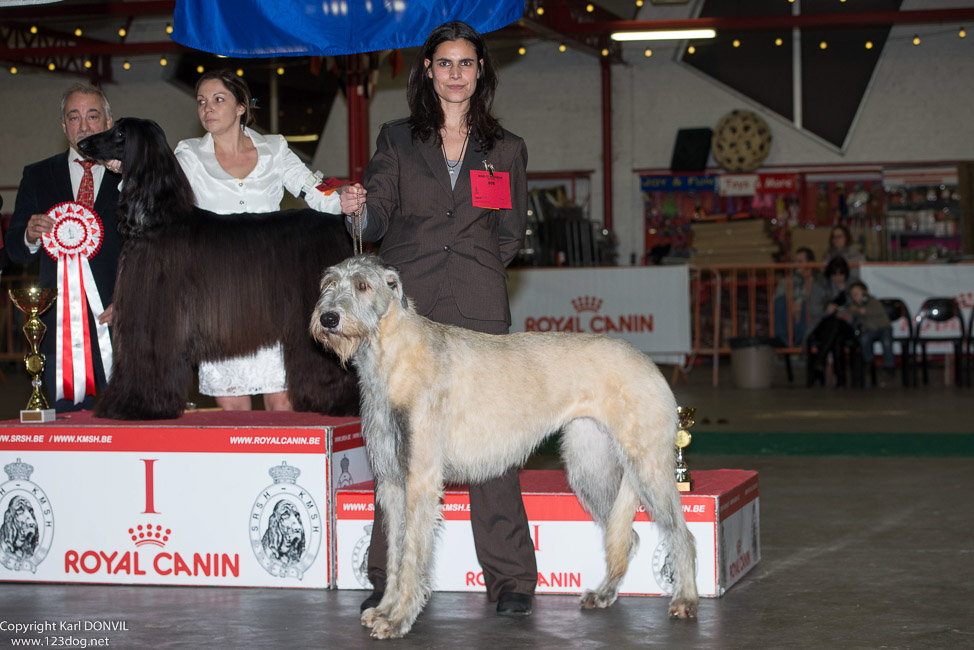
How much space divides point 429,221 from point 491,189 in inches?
8.7

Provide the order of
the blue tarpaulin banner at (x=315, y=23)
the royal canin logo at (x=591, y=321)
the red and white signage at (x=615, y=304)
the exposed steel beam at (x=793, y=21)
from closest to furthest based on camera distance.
Answer: 1. the blue tarpaulin banner at (x=315, y=23)
2. the red and white signage at (x=615, y=304)
3. the royal canin logo at (x=591, y=321)
4. the exposed steel beam at (x=793, y=21)

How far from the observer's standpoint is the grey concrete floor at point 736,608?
3.04 meters

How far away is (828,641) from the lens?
299 cm

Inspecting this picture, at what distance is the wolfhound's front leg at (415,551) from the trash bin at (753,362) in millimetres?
8025

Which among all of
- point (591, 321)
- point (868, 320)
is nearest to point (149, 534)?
point (591, 321)

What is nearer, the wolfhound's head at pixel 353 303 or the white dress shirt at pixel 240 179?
the wolfhound's head at pixel 353 303

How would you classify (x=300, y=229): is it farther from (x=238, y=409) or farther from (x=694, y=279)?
(x=694, y=279)

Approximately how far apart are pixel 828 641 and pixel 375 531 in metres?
1.41

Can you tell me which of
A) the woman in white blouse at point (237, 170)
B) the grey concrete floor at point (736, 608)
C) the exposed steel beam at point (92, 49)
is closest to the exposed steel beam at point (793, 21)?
the exposed steel beam at point (92, 49)

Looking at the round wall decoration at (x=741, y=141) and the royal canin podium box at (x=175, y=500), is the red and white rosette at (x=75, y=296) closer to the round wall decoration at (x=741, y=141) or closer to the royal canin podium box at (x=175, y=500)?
the royal canin podium box at (x=175, y=500)

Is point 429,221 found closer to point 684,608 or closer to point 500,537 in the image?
point 500,537

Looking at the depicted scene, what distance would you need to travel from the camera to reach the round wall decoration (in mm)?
15312

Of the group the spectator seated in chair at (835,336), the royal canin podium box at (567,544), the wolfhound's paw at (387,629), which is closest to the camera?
the wolfhound's paw at (387,629)

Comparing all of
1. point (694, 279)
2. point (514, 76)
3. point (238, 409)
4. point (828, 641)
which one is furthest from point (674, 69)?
point (828, 641)
